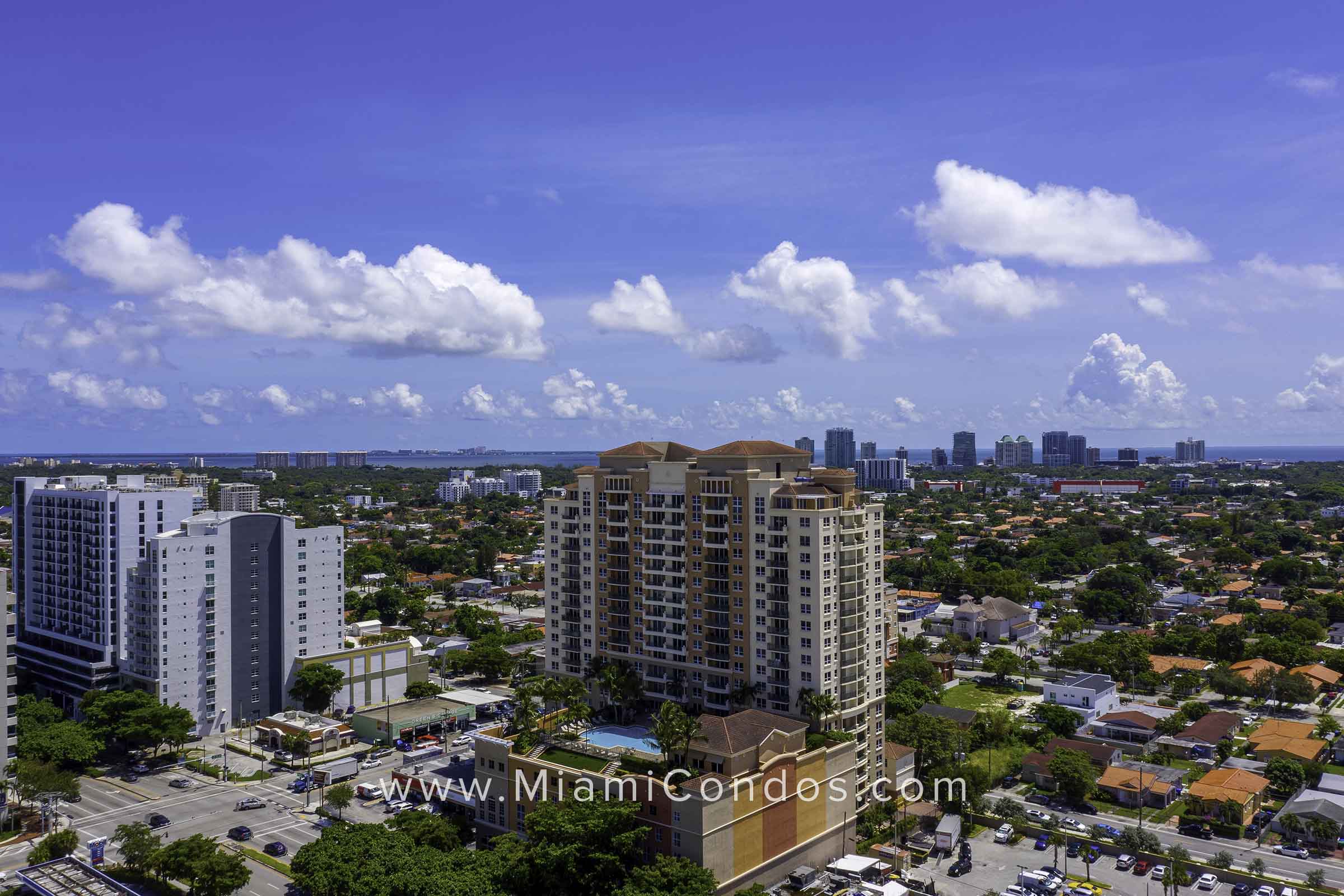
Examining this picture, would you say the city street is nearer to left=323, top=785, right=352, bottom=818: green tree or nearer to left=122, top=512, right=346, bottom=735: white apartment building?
left=323, top=785, right=352, bottom=818: green tree

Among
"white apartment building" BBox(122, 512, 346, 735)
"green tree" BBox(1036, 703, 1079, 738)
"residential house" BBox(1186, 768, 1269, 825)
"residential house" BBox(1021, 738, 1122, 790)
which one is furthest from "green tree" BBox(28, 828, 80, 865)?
"green tree" BBox(1036, 703, 1079, 738)

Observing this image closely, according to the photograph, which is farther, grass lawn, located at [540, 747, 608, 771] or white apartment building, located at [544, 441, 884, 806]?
white apartment building, located at [544, 441, 884, 806]

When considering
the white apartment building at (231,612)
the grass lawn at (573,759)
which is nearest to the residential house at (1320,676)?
the grass lawn at (573,759)

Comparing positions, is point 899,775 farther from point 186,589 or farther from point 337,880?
point 186,589

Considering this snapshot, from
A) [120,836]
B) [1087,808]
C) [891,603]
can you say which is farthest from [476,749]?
[891,603]

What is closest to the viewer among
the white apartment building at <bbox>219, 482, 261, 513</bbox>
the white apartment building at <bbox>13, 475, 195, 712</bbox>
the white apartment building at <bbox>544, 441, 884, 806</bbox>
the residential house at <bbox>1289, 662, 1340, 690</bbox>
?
the white apartment building at <bbox>544, 441, 884, 806</bbox>
